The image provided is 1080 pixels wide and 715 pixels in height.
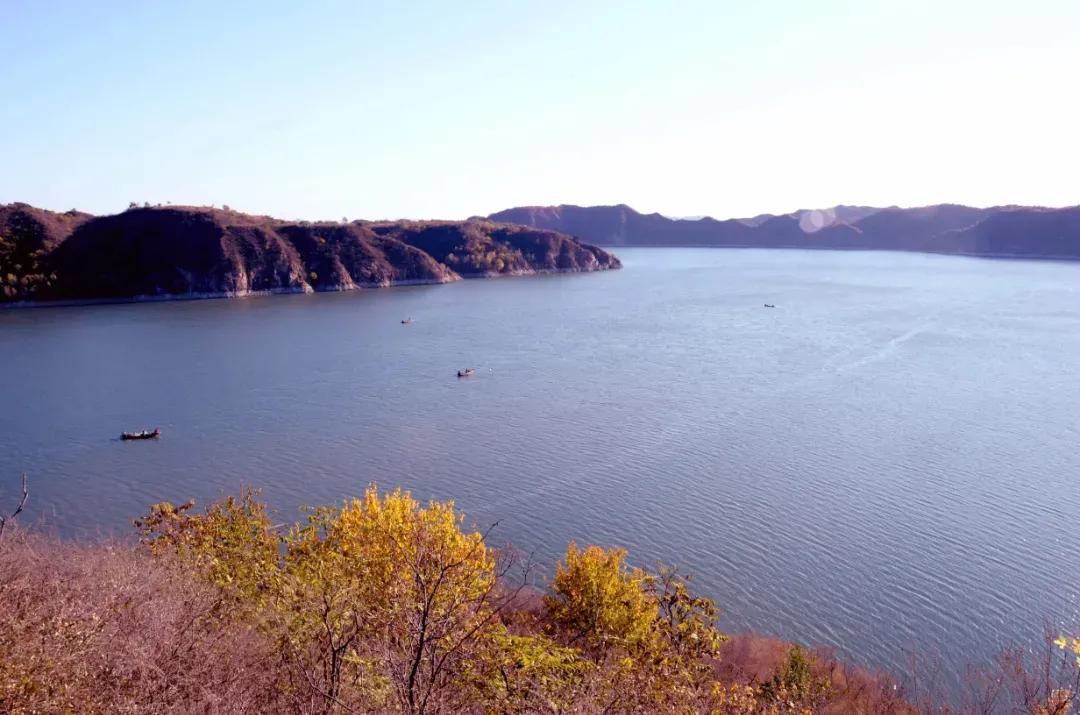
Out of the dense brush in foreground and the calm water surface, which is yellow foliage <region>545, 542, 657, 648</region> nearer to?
the dense brush in foreground

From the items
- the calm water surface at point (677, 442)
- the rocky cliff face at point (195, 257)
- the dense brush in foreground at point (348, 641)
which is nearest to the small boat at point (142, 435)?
the calm water surface at point (677, 442)

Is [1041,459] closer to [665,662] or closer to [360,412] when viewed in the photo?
[665,662]

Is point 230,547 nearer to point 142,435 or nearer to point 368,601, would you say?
point 368,601

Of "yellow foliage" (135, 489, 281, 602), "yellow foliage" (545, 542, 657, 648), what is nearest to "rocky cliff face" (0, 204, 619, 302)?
"yellow foliage" (135, 489, 281, 602)

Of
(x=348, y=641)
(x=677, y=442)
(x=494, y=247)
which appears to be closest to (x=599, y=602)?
(x=348, y=641)

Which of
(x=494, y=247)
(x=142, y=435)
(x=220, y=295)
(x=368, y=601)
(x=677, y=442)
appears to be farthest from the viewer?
(x=494, y=247)

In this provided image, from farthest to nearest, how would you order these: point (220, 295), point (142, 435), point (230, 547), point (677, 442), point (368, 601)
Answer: point (220, 295), point (142, 435), point (677, 442), point (230, 547), point (368, 601)

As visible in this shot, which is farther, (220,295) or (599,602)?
(220,295)
